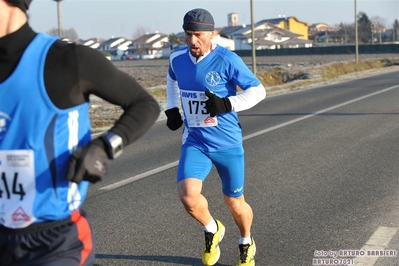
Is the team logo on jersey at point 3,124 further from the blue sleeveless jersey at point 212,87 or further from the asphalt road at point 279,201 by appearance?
the asphalt road at point 279,201

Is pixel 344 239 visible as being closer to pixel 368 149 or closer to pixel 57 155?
pixel 57 155

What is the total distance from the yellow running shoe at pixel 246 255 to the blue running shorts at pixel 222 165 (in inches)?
16.6

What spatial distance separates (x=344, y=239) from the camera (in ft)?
18.1

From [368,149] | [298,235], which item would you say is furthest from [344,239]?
[368,149]

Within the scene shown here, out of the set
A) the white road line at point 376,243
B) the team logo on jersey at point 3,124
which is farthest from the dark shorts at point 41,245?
the white road line at point 376,243

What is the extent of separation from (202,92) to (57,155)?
2435 mm

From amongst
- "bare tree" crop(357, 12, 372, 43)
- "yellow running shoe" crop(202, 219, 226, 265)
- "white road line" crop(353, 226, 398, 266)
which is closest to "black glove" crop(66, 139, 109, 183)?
"yellow running shoe" crop(202, 219, 226, 265)

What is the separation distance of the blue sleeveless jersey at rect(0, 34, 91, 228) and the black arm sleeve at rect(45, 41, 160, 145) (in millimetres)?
37

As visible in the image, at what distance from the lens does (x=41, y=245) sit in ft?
8.19

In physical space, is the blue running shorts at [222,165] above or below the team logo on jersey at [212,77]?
below

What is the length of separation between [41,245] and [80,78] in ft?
2.19

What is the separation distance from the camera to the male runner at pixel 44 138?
244 centimetres

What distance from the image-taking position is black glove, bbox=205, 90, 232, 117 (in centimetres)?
459

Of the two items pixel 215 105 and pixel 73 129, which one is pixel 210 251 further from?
pixel 73 129
